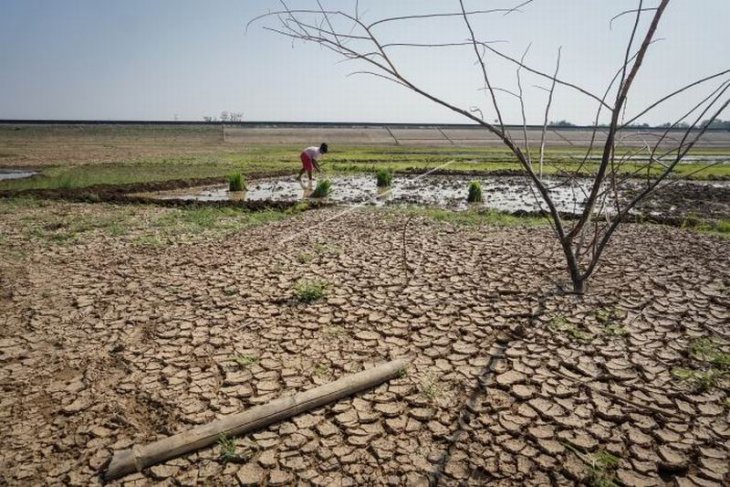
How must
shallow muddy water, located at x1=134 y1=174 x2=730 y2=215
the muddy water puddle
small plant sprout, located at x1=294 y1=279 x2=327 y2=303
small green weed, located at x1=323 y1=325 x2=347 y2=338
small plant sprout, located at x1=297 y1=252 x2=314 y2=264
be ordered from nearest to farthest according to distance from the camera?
small green weed, located at x1=323 y1=325 x2=347 y2=338 < small plant sprout, located at x1=294 y1=279 x2=327 y2=303 < small plant sprout, located at x1=297 y1=252 x2=314 y2=264 < shallow muddy water, located at x1=134 y1=174 x2=730 y2=215 < the muddy water puddle

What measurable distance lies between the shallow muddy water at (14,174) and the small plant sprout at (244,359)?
17.6 meters

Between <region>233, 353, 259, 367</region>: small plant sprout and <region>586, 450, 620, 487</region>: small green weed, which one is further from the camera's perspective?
<region>233, 353, 259, 367</region>: small plant sprout

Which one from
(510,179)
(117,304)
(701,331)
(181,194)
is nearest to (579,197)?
(510,179)

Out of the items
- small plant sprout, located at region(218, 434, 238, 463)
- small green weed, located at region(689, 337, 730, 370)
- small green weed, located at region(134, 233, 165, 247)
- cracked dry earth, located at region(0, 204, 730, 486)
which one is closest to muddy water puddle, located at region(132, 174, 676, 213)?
small green weed, located at region(134, 233, 165, 247)

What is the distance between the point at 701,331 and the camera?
3.90m

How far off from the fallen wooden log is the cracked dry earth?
0.06 m

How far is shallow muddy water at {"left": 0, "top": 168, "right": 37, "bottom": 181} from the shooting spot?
16.2m

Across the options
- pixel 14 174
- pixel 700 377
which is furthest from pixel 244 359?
pixel 14 174

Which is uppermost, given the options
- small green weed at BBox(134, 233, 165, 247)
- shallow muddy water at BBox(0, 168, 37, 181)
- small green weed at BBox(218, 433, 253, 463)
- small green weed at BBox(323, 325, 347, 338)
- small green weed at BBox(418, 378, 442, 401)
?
shallow muddy water at BBox(0, 168, 37, 181)

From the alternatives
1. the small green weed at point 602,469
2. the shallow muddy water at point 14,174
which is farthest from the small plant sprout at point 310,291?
the shallow muddy water at point 14,174

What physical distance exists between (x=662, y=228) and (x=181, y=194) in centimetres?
1249

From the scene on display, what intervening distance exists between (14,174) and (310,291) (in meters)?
18.8

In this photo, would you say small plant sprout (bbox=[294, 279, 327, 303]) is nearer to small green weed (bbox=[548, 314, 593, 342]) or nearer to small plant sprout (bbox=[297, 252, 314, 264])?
small plant sprout (bbox=[297, 252, 314, 264])

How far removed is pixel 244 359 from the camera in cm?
359
